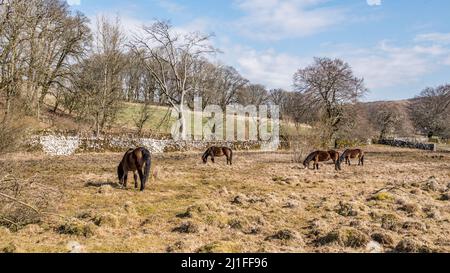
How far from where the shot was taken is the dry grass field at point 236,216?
7016 millimetres

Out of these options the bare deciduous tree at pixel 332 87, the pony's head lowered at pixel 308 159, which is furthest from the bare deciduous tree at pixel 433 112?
the pony's head lowered at pixel 308 159

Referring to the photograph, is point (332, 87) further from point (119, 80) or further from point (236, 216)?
point (236, 216)

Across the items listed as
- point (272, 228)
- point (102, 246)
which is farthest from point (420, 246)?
point (102, 246)

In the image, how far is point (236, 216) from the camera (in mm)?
9000

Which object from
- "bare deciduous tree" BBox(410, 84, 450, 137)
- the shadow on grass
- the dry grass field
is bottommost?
the dry grass field

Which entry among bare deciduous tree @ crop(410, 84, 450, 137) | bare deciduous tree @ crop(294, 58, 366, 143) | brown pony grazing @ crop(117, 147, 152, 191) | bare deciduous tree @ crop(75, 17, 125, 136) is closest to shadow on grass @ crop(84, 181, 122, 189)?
brown pony grazing @ crop(117, 147, 152, 191)

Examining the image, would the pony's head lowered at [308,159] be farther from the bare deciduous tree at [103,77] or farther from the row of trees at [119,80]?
the bare deciduous tree at [103,77]

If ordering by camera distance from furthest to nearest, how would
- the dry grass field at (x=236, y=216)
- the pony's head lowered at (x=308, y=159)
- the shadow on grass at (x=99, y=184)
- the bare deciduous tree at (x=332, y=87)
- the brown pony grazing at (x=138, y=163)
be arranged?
the bare deciduous tree at (x=332, y=87)
the pony's head lowered at (x=308, y=159)
the shadow on grass at (x=99, y=184)
the brown pony grazing at (x=138, y=163)
the dry grass field at (x=236, y=216)

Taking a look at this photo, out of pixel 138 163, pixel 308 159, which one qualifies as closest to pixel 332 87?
pixel 308 159

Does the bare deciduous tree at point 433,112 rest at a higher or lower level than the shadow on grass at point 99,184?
higher

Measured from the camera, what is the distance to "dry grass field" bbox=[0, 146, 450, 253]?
23.0 feet

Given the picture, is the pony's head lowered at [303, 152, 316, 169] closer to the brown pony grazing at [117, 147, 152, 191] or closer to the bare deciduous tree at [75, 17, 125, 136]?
the brown pony grazing at [117, 147, 152, 191]

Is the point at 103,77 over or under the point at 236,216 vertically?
over
